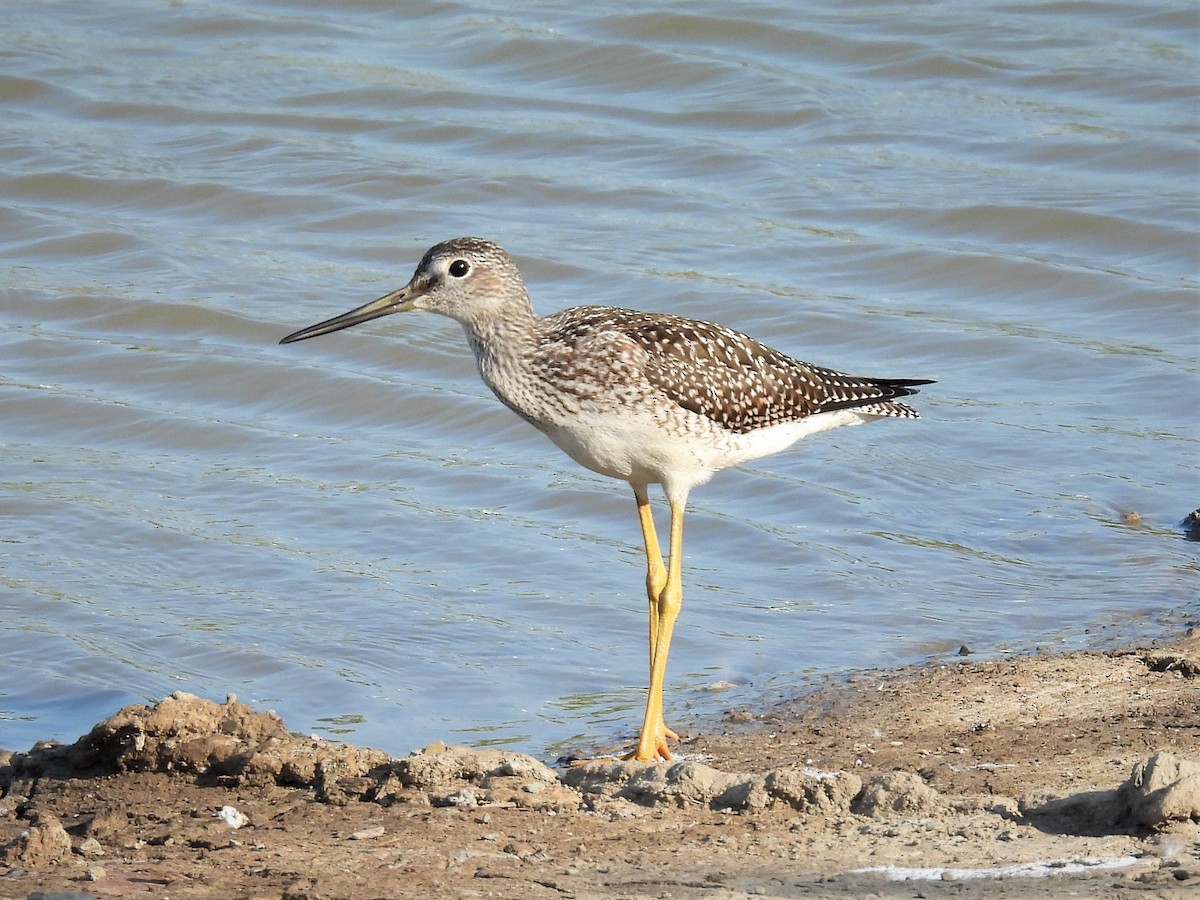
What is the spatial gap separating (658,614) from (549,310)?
483cm

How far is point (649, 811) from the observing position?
5965 millimetres

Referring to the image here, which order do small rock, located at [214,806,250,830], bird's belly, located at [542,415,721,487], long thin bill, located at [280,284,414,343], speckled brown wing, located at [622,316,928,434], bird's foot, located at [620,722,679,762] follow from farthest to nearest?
long thin bill, located at [280,284,414,343] < speckled brown wing, located at [622,316,928,434] < bird's belly, located at [542,415,721,487] < bird's foot, located at [620,722,679,762] < small rock, located at [214,806,250,830]

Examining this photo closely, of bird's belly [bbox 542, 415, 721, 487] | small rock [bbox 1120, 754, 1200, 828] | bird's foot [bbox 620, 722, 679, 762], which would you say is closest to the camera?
small rock [bbox 1120, 754, 1200, 828]

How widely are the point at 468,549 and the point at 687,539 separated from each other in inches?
49.1

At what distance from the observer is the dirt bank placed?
5.28 m

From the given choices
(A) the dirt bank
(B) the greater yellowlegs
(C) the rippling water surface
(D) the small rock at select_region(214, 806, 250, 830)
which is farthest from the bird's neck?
(D) the small rock at select_region(214, 806, 250, 830)

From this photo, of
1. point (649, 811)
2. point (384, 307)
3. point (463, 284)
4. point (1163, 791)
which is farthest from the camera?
point (384, 307)

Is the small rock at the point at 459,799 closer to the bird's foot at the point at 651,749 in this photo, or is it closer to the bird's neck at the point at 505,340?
the bird's foot at the point at 651,749

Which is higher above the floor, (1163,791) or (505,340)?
(505,340)

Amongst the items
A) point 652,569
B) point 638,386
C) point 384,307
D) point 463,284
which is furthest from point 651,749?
point 384,307

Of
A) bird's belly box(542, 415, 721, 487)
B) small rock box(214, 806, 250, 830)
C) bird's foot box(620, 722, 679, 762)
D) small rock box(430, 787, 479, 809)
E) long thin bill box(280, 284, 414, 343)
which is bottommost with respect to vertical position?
bird's foot box(620, 722, 679, 762)

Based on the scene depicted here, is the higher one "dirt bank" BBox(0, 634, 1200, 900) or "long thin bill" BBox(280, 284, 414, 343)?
"long thin bill" BBox(280, 284, 414, 343)

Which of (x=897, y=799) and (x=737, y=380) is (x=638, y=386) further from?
(x=897, y=799)

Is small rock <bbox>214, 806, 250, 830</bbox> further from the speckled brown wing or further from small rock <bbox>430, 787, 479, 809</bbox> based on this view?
the speckled brown wing
